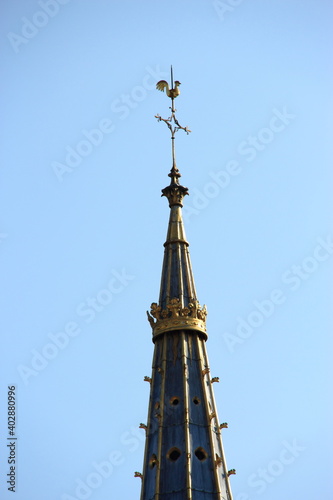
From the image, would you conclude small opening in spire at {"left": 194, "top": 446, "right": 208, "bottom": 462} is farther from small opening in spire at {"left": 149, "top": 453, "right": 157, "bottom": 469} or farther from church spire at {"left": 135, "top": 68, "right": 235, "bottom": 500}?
small opening in spire at {"left": 149, "top": 453, "right": 157, "bottom": 469}

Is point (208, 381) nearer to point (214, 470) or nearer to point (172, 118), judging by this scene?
point (214, 470)

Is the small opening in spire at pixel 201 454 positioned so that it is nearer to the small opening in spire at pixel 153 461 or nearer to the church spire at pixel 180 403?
the church spire at pixel 180 403

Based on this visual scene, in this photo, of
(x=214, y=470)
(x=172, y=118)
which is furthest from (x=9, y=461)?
(x=172, y=118)

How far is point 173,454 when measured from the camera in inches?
2105

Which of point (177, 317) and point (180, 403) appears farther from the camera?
point (177, 317)

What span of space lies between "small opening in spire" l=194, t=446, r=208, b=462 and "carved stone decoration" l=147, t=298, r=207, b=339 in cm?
772

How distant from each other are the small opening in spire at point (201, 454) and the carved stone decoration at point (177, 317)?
772cm

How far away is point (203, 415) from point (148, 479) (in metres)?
4.61

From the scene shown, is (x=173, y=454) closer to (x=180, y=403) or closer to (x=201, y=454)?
(x=201, y=454)

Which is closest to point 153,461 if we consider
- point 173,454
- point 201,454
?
point 173,454

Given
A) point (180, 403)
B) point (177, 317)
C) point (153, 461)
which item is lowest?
point (153, 461)

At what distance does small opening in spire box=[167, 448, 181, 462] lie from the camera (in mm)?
53219

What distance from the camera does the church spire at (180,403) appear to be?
52281 millimetres

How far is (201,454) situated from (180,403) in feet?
10.7
